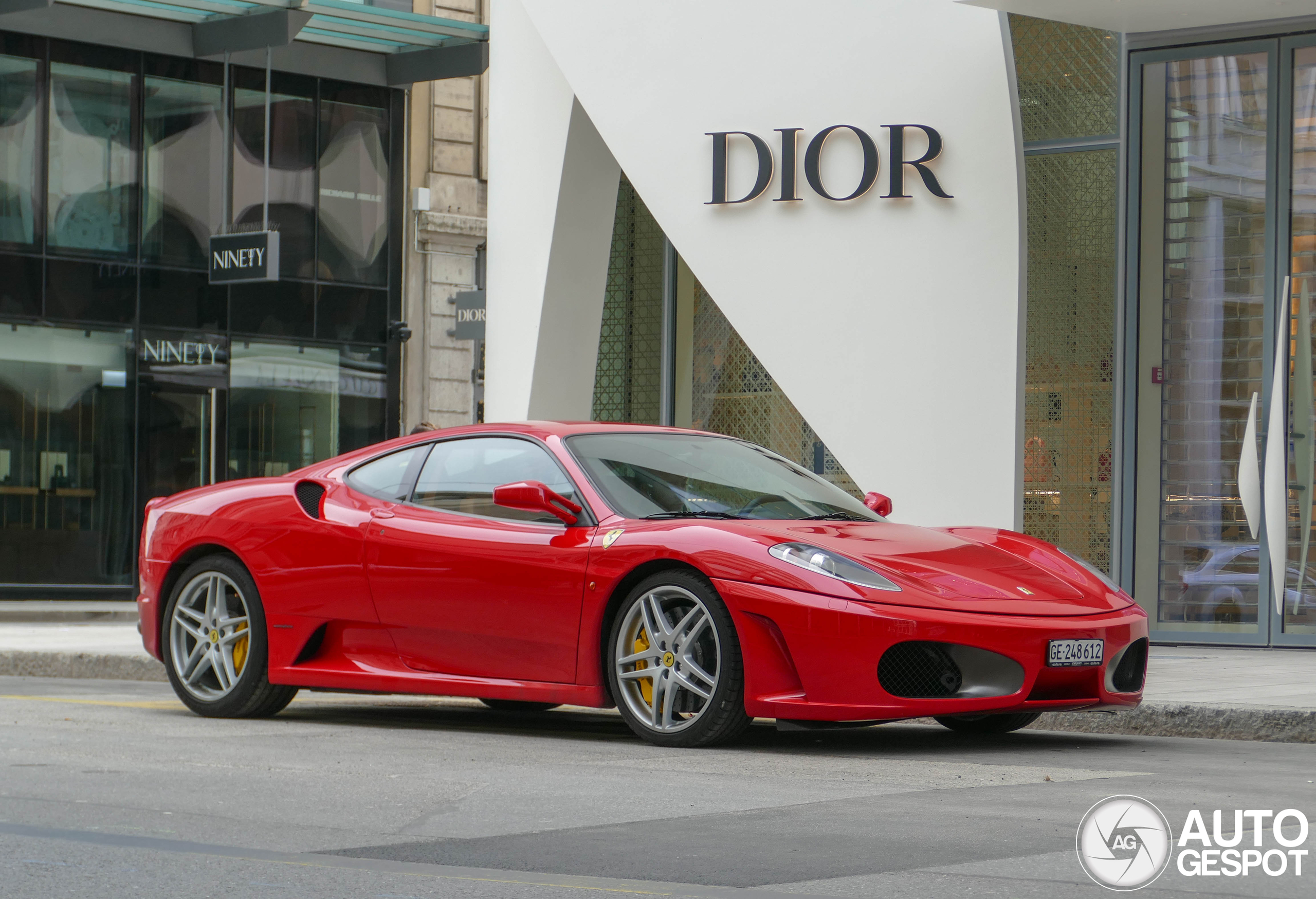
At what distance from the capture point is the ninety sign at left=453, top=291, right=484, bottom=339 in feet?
66.2

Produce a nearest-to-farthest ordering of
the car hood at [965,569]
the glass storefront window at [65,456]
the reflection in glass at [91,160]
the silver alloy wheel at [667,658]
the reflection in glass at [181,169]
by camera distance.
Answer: the car hood at [965,569]
the silver alloy wheel at [667,658]
the glass storefront window at [65,456]
the reflection in glass at [91,160]
the reflection in glass at [181,169]

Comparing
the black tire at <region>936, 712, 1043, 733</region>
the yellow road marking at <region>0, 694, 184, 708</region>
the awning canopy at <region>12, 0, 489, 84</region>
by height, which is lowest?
the yellow road marking at <region>0, 694, 184, 708</region>

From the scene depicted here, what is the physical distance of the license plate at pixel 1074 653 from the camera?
6578mm

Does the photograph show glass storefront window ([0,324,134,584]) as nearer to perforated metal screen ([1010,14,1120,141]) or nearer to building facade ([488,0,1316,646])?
building facade ([488,0,1316,646])

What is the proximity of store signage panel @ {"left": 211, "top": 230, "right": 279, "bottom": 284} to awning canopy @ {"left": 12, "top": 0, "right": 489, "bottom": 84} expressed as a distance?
226 cm

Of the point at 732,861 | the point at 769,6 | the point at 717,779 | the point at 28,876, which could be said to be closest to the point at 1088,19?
the point at 769,6

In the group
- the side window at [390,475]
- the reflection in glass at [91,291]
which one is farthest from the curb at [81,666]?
the reflection in glass at [91,291]

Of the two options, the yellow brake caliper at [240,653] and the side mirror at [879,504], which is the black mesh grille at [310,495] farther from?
the side mirror at [879,504]

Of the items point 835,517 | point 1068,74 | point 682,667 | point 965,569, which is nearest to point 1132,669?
point 965,569

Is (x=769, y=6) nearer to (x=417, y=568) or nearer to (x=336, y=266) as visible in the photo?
(x=417, y=568)

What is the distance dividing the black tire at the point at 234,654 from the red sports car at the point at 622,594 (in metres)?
0.01

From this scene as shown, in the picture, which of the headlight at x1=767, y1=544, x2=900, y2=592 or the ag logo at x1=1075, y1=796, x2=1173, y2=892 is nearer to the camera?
the ag logo at x1=1075, y1=796, x2=1173, y2=892

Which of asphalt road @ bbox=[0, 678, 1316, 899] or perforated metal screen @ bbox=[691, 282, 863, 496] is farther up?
perforated metal screen @ bbox=[691, 282, 863, 496]

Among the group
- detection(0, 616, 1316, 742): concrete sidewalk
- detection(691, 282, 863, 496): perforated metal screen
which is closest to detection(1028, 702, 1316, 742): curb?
detection(0, 616, 1316, 742): concrete sidewalk
